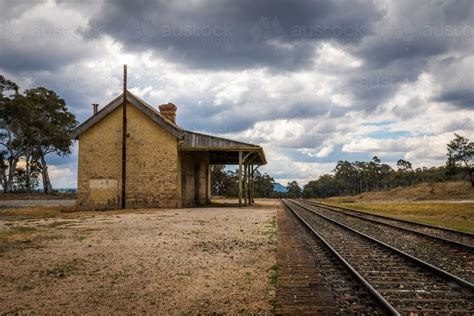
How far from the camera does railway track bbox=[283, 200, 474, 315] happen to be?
4.55m

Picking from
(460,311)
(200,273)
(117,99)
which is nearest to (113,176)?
(117,99)

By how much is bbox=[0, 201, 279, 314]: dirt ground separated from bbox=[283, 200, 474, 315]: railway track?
135 centimetres

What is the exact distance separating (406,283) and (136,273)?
3815mm

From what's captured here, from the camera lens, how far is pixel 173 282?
18.7 ft

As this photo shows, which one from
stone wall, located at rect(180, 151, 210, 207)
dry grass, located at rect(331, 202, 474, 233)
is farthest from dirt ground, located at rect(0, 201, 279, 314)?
stone wall, located at rect(180, 151, 210, 207)

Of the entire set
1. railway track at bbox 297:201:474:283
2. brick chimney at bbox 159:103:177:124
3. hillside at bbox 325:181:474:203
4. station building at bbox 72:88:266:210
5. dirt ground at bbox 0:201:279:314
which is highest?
brick chimney at bbox 159:103:177:124

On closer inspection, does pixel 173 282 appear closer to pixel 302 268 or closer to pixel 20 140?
pixel 302 268

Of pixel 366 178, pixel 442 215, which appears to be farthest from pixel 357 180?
pixel 442 215

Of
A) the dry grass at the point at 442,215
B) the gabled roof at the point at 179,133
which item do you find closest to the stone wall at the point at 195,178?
the gabled roof at the point at 179,133

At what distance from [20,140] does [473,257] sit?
49.5 metres

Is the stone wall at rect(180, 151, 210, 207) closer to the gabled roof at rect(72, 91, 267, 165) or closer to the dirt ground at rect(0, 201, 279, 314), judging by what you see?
the gabled roof at rect(72, 91, 267, 165)

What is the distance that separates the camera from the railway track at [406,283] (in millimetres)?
4551

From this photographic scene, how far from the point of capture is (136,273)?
20.7ft

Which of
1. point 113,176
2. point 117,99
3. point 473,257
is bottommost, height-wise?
point 473,257
